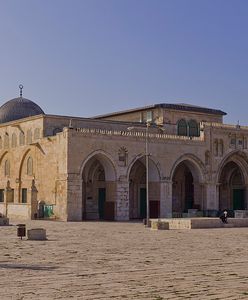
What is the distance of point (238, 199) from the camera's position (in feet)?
152

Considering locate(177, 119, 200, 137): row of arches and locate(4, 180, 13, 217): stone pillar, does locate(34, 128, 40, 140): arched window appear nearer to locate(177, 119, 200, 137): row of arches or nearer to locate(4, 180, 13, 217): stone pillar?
locate(4, 180, 13, 217): stone pillar

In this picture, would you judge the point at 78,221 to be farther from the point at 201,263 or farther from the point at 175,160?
the point at 201,263

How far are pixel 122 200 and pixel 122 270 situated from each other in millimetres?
24784

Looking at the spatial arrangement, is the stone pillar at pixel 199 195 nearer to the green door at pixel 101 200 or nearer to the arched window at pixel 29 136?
the green door at pixel 101 200

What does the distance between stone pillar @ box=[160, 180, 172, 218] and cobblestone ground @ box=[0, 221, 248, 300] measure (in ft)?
61.8

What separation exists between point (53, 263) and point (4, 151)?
104 ft

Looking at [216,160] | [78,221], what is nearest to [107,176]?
[78,221]

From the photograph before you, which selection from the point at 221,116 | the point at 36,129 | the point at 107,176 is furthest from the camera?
the point at 221,116

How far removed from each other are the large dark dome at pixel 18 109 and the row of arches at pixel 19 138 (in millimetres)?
2298

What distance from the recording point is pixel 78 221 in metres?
34.9

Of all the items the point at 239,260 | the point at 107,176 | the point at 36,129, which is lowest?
the point at 239,260

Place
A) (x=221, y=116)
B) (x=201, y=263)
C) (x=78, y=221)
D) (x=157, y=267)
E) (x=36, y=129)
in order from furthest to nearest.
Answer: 1. (x=221, y=116)
2. (x=36, y=129)
3. (x=78, y=221)
4. (x=201, y=263)
5. (x=157, y=267)

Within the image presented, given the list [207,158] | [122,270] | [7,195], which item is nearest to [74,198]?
[7,195]

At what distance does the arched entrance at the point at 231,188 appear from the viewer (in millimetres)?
46281
